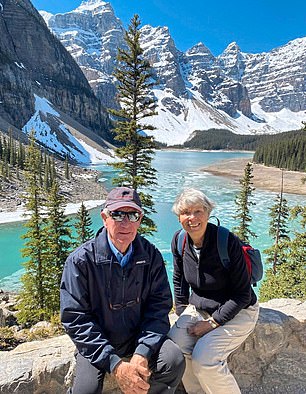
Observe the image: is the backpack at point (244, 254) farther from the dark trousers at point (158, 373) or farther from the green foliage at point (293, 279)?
the green foliage at point (293, 279)

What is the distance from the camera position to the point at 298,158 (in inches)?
3322

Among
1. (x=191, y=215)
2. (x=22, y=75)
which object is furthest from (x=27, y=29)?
(x=191, y=215)

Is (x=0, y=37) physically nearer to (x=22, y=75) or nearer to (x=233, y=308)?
(x=22, y=75)

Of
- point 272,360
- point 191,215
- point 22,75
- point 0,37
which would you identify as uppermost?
point 0,37

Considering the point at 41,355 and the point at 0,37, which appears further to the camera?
the point at 0,37

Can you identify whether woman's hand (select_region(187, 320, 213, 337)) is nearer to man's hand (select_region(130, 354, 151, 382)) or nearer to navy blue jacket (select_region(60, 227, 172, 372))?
navy blue jacket (select_region(60, 227, 172, 372))

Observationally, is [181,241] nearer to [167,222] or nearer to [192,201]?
[192,201]

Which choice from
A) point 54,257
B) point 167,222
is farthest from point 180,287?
point 167,222

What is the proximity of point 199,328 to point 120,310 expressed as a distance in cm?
92

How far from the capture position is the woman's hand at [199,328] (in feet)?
10.3


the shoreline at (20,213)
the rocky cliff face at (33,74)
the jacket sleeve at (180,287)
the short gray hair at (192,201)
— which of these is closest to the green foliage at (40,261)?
the jacket sleeve at (180,287)

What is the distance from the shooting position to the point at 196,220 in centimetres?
315

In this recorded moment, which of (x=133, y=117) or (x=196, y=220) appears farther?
(x=133, y=117)

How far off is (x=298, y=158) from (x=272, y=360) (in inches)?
3572
